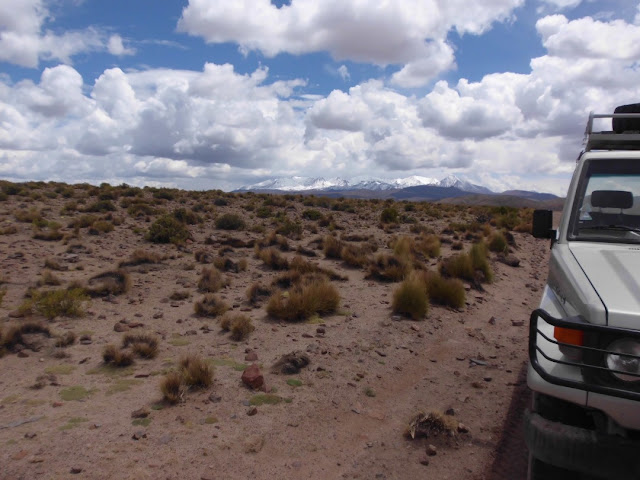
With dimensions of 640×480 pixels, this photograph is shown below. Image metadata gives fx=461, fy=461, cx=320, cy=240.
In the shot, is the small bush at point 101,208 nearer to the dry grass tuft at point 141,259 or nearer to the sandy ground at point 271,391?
the dry grass tuft at point 141,259

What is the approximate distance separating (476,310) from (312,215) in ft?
50.0

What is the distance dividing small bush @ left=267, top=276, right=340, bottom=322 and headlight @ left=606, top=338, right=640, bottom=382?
5.95m

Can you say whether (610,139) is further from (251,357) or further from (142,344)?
(142,344)

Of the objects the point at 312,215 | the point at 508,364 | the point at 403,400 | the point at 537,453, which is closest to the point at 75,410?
the point at 403,400

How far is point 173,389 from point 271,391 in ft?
3.82

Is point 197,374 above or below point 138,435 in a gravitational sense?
above

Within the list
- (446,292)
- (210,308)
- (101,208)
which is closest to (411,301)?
(446,292)

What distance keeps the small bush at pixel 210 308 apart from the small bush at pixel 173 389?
10.2 feet

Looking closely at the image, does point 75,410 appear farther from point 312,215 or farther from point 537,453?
point 312,215

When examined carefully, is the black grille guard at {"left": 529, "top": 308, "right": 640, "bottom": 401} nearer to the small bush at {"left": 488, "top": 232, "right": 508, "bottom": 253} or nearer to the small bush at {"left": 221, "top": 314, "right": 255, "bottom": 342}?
the small bush at {"left": 221, "top": 314, "right": 255, "bottom": 342}

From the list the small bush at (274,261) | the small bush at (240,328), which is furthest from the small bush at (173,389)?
the small bush at (274,261)

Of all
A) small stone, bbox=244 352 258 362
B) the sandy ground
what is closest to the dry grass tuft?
the sandy ground

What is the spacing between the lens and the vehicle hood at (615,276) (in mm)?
2887

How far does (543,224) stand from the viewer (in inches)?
189
